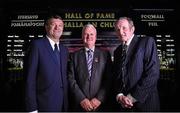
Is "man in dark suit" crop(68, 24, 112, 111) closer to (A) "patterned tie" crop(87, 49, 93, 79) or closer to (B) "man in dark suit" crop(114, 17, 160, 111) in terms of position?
(A) "patterned tie" crop(87, 49, 93, 79)

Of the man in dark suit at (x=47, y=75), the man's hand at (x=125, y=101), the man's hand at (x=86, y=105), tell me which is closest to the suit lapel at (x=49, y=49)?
the man in dark suit at (x=47, y=75)

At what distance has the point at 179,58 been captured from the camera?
4.41 meters

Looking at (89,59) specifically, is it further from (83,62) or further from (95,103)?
(95,103)

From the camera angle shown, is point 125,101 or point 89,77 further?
point 89,77

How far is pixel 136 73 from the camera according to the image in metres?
2.93

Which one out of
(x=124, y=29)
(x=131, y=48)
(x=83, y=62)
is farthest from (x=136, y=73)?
(x=83, y=62)

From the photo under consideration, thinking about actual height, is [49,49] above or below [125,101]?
above

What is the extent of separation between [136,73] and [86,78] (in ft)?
1.56

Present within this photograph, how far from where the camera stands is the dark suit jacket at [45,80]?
114 inches

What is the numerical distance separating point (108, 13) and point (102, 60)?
5.25 feet

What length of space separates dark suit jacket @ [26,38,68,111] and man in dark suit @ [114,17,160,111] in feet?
1.73

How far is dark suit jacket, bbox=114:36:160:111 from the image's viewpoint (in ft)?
9.41

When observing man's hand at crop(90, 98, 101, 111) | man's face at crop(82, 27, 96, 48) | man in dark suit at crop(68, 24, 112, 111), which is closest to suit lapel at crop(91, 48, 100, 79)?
man in dark suit at crop(68, 24, 112, 111)

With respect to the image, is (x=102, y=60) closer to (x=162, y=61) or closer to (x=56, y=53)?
(x=56, y=53)
